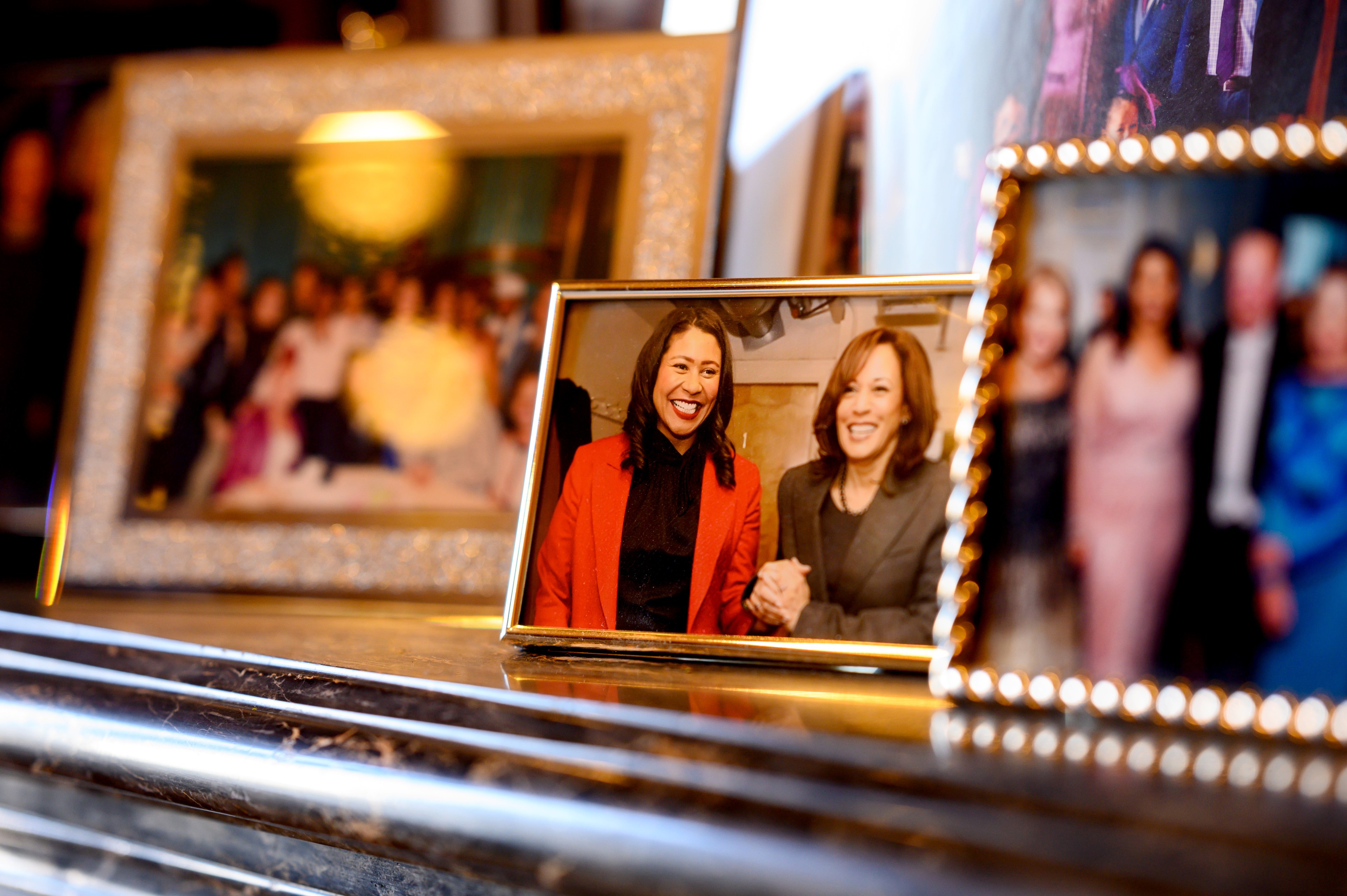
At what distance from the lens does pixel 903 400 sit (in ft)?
1.87

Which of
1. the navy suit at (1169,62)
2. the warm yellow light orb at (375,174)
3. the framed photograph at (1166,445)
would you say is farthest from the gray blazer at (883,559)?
the warm yellow light orb at (375,174)

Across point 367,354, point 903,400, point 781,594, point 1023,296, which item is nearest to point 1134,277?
point 1023,296

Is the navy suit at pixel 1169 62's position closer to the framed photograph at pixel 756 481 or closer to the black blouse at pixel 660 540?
the framed photograph at pixel 756 481

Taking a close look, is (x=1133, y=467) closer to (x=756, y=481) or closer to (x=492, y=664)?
(x=756, y=481)

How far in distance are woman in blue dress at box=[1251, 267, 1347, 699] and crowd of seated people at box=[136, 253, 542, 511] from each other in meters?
0.64

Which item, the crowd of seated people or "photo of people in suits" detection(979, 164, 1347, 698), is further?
the crowd of seated people

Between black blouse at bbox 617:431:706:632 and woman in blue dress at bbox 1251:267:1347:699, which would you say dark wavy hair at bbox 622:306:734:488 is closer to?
black blouse at bbox 617:431:706:632

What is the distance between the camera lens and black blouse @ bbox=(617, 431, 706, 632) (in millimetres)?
568

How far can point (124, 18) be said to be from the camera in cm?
133

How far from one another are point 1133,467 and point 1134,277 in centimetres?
9

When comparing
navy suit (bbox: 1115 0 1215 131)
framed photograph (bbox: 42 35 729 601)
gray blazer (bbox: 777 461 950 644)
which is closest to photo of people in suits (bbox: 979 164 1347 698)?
gray blazer (bbox: 777 461 950 644)

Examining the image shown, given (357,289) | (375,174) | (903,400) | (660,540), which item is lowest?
(660,540)

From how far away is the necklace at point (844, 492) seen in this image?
57cm

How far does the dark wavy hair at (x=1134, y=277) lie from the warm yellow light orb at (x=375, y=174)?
729 mm
